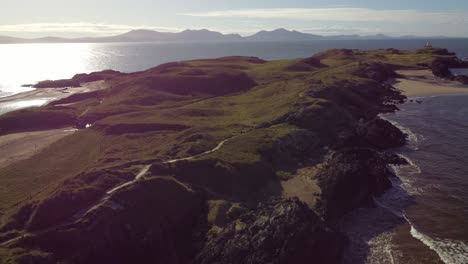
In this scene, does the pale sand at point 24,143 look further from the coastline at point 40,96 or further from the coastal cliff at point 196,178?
the coastline at point 40,96

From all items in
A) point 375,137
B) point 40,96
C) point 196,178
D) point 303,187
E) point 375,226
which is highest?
point 196,178

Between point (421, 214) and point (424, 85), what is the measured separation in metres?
81.6

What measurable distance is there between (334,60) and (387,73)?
73.7 ft

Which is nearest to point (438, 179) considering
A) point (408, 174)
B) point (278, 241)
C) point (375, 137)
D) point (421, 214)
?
point (408, 174)

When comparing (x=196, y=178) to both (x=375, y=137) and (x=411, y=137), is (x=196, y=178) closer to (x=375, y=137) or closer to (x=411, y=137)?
(x=375, y=137)

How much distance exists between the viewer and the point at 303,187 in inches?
1661

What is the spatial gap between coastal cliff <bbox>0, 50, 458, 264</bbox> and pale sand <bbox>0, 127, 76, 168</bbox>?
290 cm

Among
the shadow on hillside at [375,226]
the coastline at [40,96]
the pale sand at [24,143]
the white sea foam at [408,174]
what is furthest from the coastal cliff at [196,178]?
the coastline at [40,96]

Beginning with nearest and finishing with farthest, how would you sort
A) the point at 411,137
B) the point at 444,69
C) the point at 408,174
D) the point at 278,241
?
the point at 278,241, the point at 408,174, the point at 411,137, the point at 444,69

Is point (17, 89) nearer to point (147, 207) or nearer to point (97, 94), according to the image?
point (97, 94)

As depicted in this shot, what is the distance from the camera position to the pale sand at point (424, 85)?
103137mm

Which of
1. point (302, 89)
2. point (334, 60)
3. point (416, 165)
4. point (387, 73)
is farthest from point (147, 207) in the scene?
point (334, 60)

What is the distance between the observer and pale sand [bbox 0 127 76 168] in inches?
1913

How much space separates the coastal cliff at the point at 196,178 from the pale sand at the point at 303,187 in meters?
0.39
